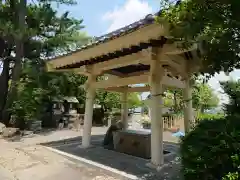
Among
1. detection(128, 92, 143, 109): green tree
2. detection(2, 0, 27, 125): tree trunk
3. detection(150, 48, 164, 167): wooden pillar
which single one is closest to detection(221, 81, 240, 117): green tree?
detection(150, 48, 164, 167): wooden pillar

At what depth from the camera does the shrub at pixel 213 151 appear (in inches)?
89.1

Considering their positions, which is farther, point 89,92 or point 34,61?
point 34,61

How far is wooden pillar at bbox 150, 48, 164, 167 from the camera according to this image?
5.09 m

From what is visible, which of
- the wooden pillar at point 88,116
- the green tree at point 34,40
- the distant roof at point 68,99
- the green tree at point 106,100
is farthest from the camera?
the green tree at point 106,100

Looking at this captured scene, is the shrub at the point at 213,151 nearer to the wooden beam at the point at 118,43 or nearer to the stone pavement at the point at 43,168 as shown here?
the wooden beam at the point at 118,43

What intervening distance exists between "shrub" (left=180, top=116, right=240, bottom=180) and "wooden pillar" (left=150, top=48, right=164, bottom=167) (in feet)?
8.00

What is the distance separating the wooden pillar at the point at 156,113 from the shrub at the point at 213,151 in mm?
2438

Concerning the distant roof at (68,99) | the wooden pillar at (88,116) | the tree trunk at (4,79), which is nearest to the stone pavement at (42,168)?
the wooden pillar at (88,116)

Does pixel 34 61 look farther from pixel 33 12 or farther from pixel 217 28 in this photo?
pixel 217 28

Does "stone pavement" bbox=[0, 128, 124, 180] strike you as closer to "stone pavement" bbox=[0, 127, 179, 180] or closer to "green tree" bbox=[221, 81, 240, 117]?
"stone pavement" bbox=[0, 127, 179, 180]

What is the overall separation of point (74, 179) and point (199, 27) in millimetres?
3619

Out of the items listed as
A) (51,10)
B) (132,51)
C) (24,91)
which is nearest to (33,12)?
(51,10)

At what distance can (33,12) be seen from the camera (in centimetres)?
1326

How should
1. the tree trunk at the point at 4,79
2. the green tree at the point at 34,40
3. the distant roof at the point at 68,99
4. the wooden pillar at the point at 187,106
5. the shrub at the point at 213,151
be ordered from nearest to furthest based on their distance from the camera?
1. the shrub at the point at 213,151
2. the wooden pillar at the point at 187,106
3. the green tree at the point at 34,40
4. the distant roof at the point at 68,99
5. the tree trunk at the point at 4,79
